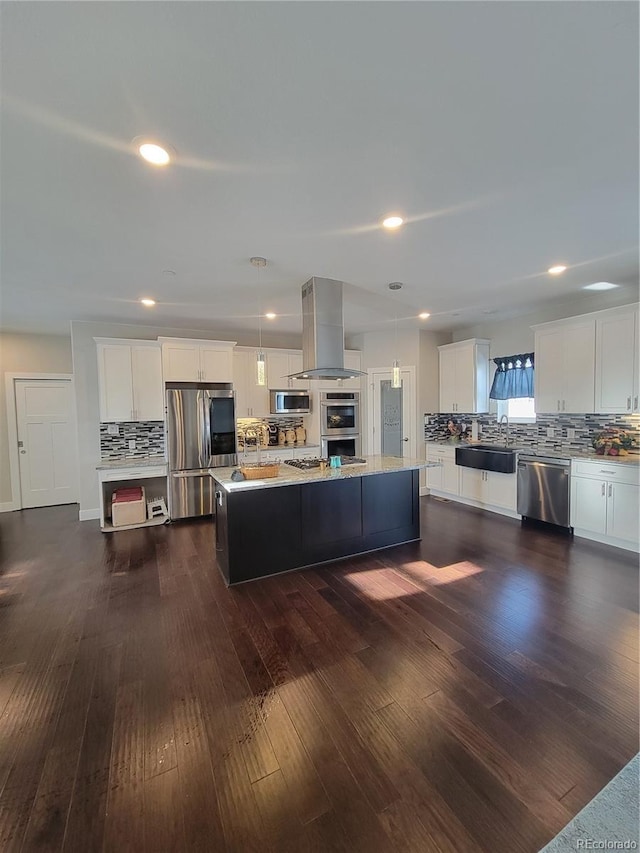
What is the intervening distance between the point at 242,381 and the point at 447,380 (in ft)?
11.4

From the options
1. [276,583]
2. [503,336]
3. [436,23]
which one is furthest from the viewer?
[503,336]

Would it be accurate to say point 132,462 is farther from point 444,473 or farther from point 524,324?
point 524,324

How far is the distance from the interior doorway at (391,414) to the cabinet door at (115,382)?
3.85 m

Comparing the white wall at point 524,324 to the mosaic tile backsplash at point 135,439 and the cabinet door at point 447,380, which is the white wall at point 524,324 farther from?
the mosaic tile backsplash at point 135,439

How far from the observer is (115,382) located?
16.2 ft

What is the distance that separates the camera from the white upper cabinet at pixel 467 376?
5.60 metres

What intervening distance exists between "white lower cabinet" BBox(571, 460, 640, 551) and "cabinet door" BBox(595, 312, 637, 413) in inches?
29.4

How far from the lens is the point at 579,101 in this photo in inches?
59.3

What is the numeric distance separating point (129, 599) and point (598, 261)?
16.9 feet

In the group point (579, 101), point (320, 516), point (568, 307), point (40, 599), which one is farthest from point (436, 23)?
point (568, 307)

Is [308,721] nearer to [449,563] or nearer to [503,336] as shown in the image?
[449,563]

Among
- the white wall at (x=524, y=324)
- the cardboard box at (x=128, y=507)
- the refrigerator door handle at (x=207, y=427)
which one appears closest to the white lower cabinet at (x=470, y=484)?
the white wall at (x=524, y=324)

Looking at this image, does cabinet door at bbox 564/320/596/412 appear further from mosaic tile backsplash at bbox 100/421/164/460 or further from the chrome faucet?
mosaic tile backsplash at bbox 100/421/164/460

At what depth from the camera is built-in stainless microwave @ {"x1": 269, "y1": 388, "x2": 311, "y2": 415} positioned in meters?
5.83
